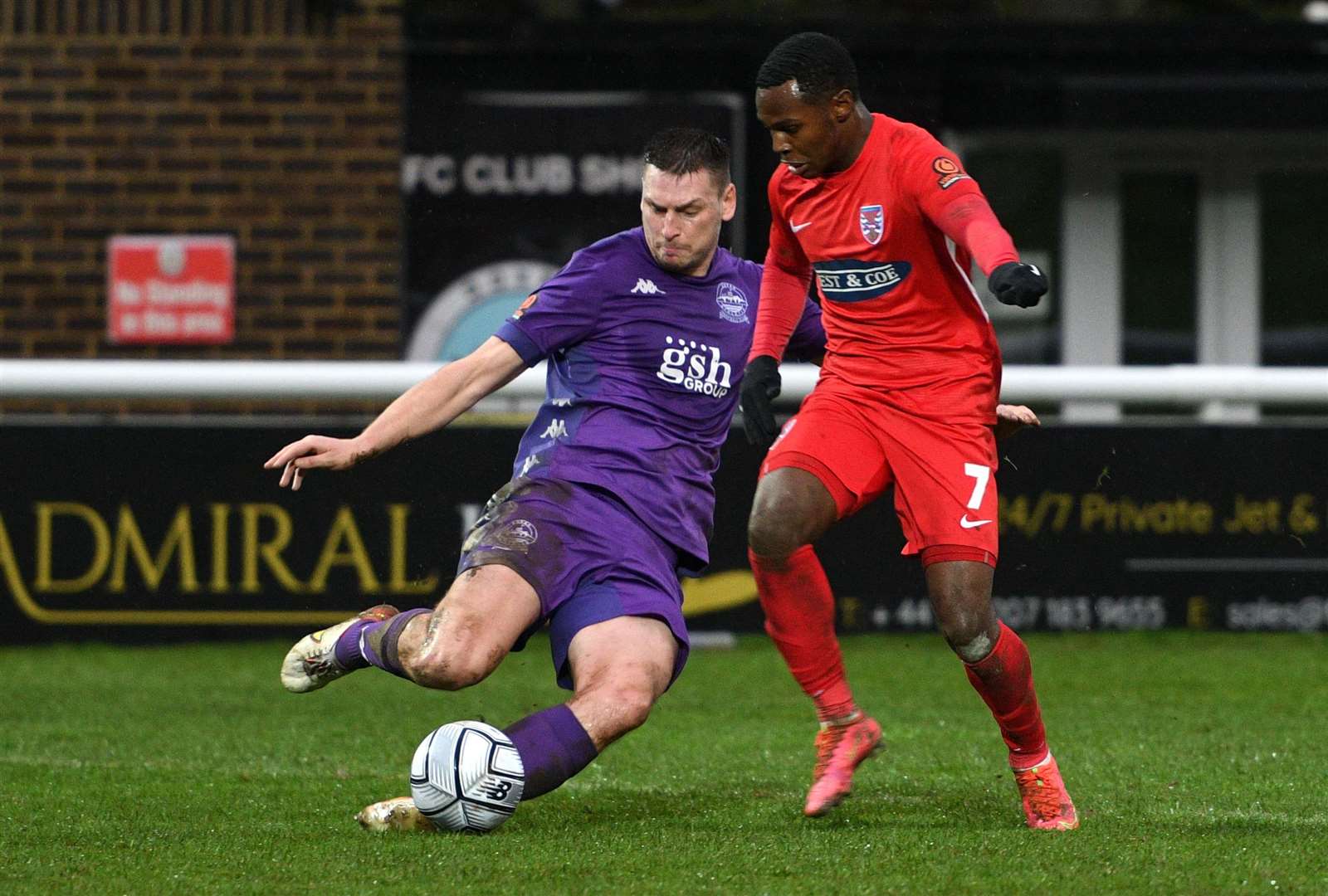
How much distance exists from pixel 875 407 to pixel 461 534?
4.20 m

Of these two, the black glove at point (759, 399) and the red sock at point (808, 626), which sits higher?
the black glove at point (759, 399)

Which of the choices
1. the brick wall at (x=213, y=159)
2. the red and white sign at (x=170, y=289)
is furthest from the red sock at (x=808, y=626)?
the red and white sign at (x=170, y=289)

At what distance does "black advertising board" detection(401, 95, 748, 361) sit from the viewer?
1204 cm

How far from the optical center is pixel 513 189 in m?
12.1

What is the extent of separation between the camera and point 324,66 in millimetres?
11648

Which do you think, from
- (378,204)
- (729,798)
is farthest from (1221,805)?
(378,204)

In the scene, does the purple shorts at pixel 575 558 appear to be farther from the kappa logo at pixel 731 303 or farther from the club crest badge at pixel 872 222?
the club crest badge at pixel 872 222

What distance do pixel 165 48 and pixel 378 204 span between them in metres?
1.43

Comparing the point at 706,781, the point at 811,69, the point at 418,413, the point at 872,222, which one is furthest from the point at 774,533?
the point at 811,69

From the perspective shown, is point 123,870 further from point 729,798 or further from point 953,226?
point 953,226

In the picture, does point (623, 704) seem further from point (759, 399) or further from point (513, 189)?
point (513, 189)

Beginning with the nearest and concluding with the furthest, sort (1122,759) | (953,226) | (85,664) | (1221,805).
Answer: (953,226) → (1221,805) → (1122,759) → (85,664)

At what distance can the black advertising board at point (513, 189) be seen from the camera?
1204cm

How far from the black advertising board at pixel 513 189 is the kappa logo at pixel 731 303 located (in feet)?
20.1
